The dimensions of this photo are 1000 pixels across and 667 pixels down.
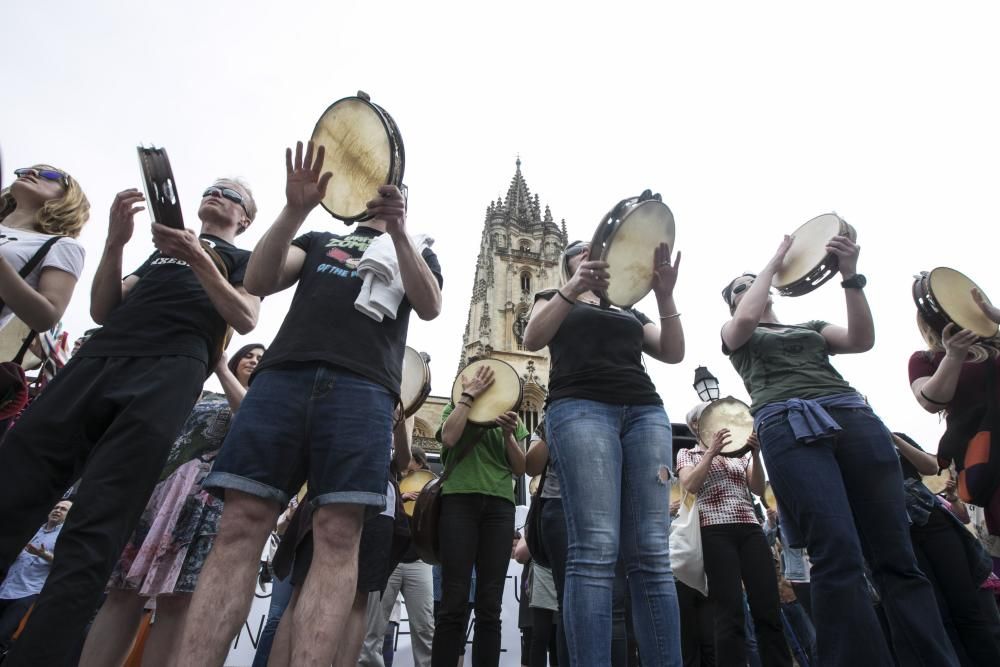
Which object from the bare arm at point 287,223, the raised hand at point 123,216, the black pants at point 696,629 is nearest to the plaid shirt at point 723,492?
the black pants at point 696,629

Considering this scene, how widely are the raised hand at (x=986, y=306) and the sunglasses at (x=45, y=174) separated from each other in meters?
5.46

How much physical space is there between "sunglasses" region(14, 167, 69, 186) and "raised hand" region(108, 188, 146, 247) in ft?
3.23

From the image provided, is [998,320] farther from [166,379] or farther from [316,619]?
[166,379]

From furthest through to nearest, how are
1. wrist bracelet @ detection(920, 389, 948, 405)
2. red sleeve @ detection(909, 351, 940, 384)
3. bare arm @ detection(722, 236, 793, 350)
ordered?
red sleeve @ detection(909, 351, 940, 384), wrist bracelet @ detection(920, 389, 948, 405), bare arm @ detection(722, 236, 793, 350)

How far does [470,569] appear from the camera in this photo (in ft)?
11.5

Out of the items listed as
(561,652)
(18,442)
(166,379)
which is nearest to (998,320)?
(561,652)

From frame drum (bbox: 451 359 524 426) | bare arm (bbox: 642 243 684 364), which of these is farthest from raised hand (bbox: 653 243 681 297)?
frame drum (bbox: 451 359 524 426)

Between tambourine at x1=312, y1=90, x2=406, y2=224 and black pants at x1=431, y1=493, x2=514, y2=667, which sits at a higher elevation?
tambourine at x1=312, y1=90, x2=406, y2=224

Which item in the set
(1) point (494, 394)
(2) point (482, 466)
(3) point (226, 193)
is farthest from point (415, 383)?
(3) point (226, 193)

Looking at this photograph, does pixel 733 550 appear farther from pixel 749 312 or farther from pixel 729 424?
pixel 749 312

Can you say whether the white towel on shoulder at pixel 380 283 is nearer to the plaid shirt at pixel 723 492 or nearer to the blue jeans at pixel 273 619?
the blue jeans at pixel 273 619

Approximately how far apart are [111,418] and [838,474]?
3.17 metres

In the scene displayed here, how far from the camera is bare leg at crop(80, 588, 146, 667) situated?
8.43 feet

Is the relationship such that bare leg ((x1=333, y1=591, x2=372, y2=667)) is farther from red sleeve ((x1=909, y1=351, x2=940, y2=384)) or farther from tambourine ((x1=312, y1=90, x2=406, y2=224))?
red sleeve ((x1=909, y1=351, x2=940, y2=384))
